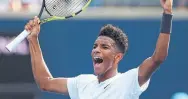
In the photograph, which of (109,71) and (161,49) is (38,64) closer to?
(109,71)

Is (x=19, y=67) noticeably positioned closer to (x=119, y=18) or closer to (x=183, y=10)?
(x=119, y=18)

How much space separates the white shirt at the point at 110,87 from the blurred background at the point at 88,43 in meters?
2.86

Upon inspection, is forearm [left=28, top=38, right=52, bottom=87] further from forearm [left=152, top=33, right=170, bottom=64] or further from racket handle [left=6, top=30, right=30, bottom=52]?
forearm [left=152, top=33, right=170, bottom=64]

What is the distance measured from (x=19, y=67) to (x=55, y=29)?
56 cm

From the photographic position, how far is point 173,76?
829 centimetres

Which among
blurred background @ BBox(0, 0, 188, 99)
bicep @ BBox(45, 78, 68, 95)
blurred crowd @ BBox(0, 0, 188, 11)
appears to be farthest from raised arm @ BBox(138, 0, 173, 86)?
blurred crowd @ BBox(0, 0, 188, 11)

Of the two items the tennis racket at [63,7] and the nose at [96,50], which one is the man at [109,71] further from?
the tennis racket at [63,7]

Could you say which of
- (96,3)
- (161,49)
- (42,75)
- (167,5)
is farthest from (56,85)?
(96,3)

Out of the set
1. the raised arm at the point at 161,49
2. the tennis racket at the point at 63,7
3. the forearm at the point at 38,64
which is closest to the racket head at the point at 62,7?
the tennis racket at the point at 63,7

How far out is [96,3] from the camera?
8.30 metres

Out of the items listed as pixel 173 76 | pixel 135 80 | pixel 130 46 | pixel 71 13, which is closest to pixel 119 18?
pixel 130 46

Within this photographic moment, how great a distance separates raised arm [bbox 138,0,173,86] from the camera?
4848 millimetres

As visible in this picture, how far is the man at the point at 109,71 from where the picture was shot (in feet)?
16.1

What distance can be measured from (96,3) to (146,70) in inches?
136
